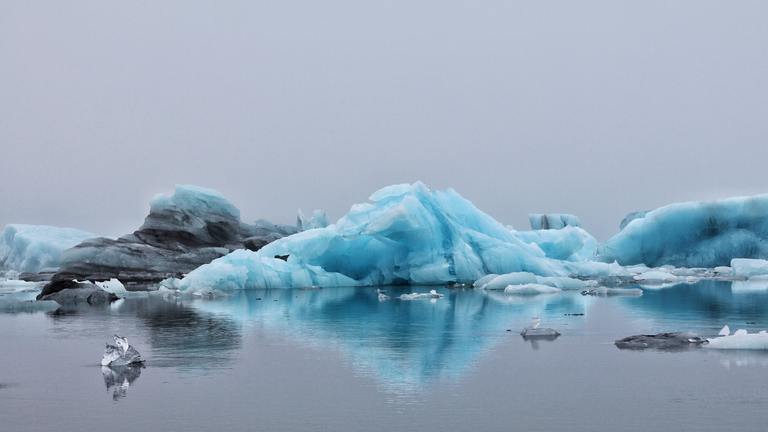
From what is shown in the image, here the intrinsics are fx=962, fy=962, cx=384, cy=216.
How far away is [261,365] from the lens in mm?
12672

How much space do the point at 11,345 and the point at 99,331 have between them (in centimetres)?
242

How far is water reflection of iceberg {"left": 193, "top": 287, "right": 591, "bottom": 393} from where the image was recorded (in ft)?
40.8

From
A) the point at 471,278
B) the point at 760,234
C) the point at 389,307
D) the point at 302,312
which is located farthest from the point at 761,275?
the point at 302,312

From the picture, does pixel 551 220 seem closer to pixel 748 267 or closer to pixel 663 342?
pixel 748 267

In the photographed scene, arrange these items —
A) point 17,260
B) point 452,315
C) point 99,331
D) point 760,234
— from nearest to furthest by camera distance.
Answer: point 99,331 < point 452,315 < point 760,234 < point 17,260

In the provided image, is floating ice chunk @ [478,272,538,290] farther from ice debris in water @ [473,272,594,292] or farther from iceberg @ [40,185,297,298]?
iceberg @ [40,185,297,298]

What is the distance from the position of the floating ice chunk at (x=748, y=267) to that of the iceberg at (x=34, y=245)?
105ft

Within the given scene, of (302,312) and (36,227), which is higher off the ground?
(36,227)

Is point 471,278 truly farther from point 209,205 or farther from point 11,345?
point 11,345

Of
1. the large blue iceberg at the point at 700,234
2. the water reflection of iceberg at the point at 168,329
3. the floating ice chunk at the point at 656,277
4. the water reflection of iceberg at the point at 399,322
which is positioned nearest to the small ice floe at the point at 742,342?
the water reflection of iceberg at the point at 399,322

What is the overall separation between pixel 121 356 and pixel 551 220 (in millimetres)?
50521

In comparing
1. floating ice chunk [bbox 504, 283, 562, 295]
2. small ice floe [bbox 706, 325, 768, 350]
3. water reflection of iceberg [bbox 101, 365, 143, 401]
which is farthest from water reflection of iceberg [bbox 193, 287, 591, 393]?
small ice floe [bbox 706, 325, 768, 350]

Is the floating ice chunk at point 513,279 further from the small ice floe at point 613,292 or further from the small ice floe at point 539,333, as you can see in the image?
the small ice floe at point 539,333

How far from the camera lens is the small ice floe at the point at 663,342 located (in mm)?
13958
